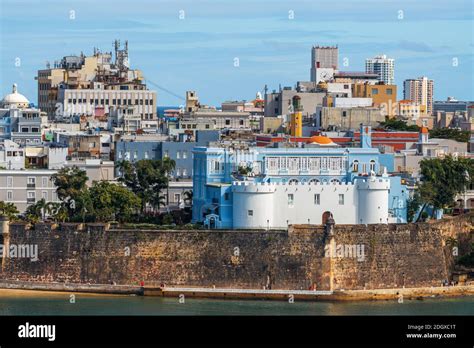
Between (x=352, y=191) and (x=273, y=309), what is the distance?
24.0 feet

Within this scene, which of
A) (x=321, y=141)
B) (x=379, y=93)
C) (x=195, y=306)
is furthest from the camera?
(x=379, y=93)

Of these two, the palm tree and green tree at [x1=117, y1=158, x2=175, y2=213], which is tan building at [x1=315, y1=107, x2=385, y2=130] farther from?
green tree at [x1=117, y1=158, x2=175, y2=213]

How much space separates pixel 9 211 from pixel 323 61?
53934 millimetres

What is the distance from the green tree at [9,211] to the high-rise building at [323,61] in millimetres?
45719

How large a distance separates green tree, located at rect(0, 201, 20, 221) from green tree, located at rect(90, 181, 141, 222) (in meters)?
2.65

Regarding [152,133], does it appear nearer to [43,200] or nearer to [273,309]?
[43,200]

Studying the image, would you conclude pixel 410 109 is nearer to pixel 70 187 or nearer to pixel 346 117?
pixel 346 117

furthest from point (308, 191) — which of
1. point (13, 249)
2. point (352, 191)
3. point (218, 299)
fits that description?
point (13, 249)

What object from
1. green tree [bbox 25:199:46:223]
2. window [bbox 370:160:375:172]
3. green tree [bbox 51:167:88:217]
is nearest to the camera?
green tree [bbox 25:199:46:223]

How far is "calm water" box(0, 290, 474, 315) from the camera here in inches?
2303

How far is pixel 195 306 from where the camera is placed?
59.9m

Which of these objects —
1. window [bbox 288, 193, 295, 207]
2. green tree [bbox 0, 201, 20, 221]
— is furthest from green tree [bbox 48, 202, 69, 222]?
window [bbox 288, 193, 295, 207]

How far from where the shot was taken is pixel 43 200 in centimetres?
6844

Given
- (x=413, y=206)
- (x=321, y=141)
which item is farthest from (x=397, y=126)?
(x=413, y=206)
